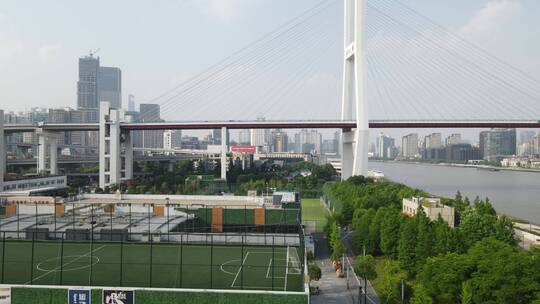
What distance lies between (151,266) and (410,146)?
8342cm

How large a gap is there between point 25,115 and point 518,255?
206 ft

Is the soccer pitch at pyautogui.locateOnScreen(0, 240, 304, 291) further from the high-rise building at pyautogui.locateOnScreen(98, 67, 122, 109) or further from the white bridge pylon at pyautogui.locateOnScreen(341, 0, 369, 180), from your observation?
the high-rise building at pyautogui.locateOnScreen(98, 67, 122, 109)

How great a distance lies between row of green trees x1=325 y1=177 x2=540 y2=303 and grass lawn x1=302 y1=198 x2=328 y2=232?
93cm

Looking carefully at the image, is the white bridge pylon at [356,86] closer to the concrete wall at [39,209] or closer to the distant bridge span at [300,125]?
the distant bridge span at [300,125]

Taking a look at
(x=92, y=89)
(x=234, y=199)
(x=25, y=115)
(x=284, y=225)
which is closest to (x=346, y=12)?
(x=234, y=199)

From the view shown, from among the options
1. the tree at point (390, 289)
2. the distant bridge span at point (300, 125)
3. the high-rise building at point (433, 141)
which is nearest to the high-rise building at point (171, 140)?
the high-rise building at point (433, 141)

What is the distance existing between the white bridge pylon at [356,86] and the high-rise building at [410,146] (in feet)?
220

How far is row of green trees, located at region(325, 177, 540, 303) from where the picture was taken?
17.1 ft

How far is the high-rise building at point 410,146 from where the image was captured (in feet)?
277

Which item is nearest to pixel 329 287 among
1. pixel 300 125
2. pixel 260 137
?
pixel 300 125

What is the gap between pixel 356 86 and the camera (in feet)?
55.1

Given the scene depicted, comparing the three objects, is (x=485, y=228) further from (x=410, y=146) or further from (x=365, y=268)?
(x=410, y=146)

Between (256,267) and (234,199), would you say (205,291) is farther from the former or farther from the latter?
(234,199)

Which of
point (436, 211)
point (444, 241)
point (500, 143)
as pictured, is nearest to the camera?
point (444, 241)
